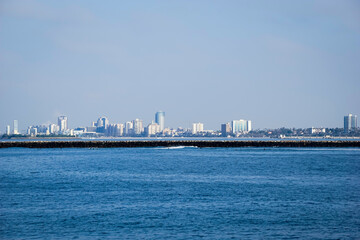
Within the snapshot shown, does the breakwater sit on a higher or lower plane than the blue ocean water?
higher

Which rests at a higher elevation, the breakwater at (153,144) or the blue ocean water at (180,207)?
the breakwater at (153,144)

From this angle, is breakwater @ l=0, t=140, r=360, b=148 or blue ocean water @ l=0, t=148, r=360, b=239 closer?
blue ocean water @ l=0, t=148, r=360, b=239

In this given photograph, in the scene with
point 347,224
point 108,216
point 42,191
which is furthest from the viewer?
point 42,191

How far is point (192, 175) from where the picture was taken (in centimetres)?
4678

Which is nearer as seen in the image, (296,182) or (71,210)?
(71,210)

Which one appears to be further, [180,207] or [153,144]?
[153,144]

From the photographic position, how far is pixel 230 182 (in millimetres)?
40500

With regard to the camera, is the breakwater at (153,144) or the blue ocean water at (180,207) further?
the breakwater at (153,144)

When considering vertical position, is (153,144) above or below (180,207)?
above

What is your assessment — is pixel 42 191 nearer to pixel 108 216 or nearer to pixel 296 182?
pixel 108 216

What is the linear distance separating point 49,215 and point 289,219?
12481 millimetres

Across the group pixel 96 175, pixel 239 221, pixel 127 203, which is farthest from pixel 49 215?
pixel 96 175

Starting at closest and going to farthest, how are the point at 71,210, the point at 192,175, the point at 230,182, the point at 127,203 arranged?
the point at 71,210 → the point at 127,203 → the point at 230,182 → the point at 192,175

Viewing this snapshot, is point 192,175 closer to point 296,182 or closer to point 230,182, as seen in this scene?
point 230,182
